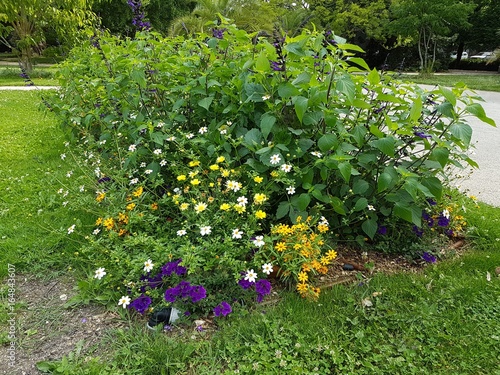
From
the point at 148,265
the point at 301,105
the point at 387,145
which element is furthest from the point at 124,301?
the point at 387,145

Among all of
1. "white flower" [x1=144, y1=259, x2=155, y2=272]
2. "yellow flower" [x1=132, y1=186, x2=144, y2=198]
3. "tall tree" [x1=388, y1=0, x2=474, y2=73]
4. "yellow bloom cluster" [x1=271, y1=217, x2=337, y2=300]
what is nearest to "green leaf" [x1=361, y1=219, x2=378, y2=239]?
"yellow bloom cluster" [x1=271, y1=217, x2=337, y2=300]

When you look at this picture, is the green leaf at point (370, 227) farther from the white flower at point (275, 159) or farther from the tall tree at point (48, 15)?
the tall tree at point (48, 15)

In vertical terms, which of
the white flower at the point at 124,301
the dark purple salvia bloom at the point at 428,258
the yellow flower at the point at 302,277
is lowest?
the dark purple salvia bloom at the point at 428,258

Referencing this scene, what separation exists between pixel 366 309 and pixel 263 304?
0.52m

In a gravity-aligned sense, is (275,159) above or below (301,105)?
below

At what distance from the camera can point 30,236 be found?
8.36 ft

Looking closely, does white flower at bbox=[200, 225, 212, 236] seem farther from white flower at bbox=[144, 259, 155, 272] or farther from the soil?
the soil

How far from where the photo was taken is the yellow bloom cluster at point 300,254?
190 centimetres

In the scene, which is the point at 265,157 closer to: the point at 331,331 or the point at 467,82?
the point at 331,331

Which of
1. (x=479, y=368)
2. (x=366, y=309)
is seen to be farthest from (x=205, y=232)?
(x=479, y=368)

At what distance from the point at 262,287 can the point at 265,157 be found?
2.35ft

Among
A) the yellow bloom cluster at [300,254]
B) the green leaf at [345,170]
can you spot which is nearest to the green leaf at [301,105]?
the green leaf at [345,170]

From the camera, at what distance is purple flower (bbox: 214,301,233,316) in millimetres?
1767

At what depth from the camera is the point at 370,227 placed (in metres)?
2.19
